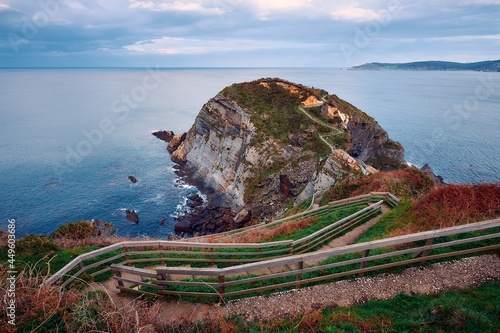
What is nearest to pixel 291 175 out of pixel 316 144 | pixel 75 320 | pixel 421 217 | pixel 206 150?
pixel 316 144

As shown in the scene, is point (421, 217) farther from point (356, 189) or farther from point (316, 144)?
point (316, 144)

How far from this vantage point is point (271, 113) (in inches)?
1959

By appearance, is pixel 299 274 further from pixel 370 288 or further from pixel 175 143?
pixel 175 143

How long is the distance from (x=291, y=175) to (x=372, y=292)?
102ft

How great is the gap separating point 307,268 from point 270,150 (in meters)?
36.3

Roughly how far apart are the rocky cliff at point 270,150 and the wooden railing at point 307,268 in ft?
76.1

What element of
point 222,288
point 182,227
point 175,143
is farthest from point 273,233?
point 175,143

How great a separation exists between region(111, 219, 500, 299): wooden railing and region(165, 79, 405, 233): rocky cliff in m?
23.2

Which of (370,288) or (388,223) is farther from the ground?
(370,288)

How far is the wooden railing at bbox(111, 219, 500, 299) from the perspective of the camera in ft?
25.4

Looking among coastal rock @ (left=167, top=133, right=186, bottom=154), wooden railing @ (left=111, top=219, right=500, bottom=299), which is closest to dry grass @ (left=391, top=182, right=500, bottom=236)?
wooden railing @ (left=111, top=219, right=500, bottom=299)

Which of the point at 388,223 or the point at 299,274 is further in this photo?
the point at 388,223

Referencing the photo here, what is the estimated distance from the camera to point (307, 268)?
26.0 ft

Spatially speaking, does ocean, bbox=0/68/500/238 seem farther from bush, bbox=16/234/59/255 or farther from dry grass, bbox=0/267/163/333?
dry grass, bbox=0/267/163/333
